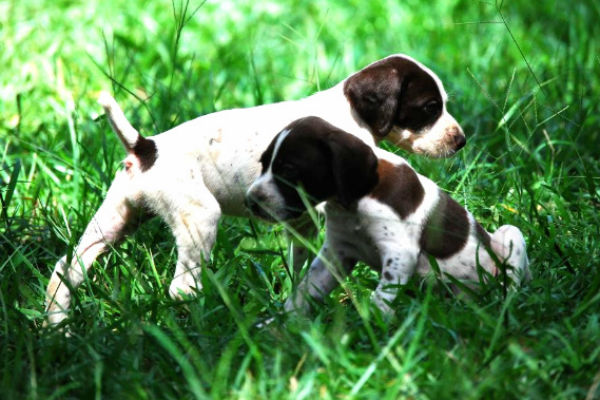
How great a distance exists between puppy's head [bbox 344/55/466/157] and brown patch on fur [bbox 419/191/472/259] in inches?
29.1

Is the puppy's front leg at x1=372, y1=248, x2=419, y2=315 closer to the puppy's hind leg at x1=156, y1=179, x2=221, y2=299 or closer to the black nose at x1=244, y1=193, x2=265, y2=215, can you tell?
the black nose at x1=244, y1=193, x2=265, y2=215

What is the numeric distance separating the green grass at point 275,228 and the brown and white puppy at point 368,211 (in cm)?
16

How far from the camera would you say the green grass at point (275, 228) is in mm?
3500

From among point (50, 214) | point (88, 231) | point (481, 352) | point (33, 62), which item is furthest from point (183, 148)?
point (33, 62)

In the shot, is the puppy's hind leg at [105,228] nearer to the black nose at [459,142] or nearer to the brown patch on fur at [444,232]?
the brown patch on fur at [444,232]

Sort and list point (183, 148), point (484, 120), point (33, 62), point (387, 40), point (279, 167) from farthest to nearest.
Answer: point (387, 40)
point (33, 62)
point (484, 120)
point (183, 148)
point (279, 167)

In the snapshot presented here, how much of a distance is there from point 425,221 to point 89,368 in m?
1.57

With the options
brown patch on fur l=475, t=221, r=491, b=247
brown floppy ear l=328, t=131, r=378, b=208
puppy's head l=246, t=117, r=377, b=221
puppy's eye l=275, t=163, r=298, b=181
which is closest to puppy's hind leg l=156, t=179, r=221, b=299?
puppy's head l=246, t=117, r=377, b=221

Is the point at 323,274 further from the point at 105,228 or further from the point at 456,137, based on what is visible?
the point at 456,137

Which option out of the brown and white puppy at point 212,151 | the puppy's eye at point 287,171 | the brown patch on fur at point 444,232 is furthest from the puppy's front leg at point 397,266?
the brown and white puppy at point 212,151

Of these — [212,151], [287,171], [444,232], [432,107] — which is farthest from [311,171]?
[432,107]

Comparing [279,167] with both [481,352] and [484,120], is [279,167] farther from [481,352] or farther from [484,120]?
[484,120]

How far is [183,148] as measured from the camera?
190 inches

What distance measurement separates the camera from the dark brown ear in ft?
16.9
